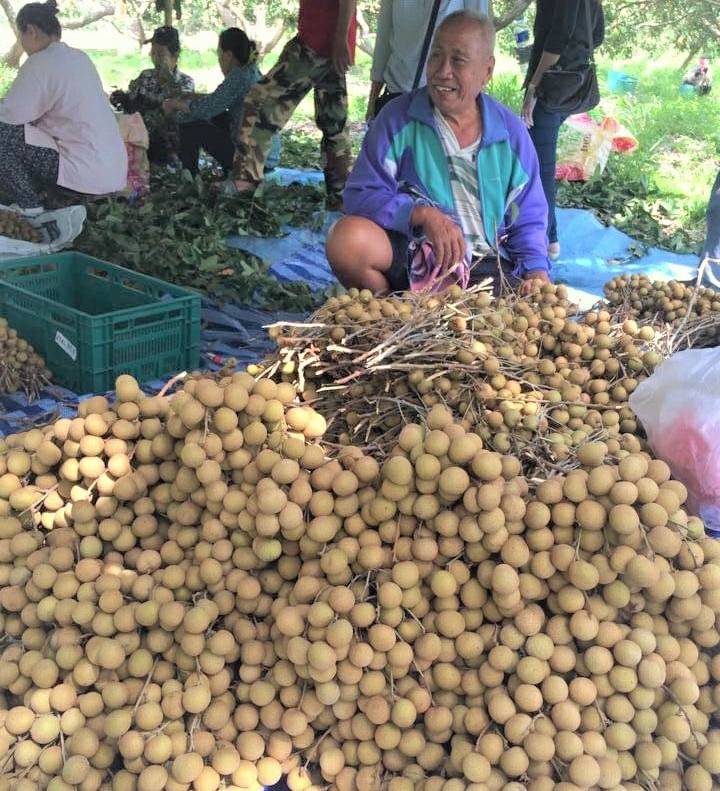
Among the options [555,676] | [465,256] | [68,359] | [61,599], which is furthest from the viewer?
[68,359]

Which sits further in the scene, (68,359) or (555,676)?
(68,359)

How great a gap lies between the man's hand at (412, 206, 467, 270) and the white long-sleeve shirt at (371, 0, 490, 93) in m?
1.89

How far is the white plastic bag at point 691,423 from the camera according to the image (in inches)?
59.9

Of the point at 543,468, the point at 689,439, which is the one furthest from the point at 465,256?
the point at 543,468

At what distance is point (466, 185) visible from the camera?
2576 millimetres

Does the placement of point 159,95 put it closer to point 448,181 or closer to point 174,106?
point 174,106

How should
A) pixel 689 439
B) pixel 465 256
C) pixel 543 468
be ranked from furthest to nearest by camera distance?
pixel 465 256 < pixel 689 439 < pixel 543 468

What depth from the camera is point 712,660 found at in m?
1.16

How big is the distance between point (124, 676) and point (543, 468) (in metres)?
0.74

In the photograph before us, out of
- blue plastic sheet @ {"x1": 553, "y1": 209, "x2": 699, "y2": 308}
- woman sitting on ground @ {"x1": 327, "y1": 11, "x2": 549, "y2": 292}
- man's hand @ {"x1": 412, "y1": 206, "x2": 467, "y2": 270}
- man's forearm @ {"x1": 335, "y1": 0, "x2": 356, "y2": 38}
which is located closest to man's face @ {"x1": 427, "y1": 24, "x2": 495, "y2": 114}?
woman sitting on ground @ {"x1": 327, "y1": 11, "x2": 549, "y2": 292}

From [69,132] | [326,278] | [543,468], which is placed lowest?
[326,278]

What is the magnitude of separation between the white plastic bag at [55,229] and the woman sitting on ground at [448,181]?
1.61 meters

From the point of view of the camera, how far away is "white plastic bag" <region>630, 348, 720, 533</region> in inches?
59.9

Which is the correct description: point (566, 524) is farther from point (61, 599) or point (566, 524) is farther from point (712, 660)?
point (61, 599)
